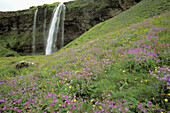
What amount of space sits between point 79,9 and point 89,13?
5.20 m

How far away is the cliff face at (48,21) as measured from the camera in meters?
33.1

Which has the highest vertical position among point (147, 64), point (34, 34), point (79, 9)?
point (79, 9)

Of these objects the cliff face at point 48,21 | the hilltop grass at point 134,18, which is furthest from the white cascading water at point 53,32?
the hilltop grass at point 134,18

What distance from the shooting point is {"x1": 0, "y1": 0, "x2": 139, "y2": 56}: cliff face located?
33062 millimetres

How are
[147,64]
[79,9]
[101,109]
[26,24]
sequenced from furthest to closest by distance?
[26,24] < [79,9] < [147,64] < [101,109]

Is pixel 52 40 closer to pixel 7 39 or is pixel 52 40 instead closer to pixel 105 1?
pixel 105 1

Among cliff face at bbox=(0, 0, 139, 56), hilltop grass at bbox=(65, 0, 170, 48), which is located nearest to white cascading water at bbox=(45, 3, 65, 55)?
cliff face at bbox=(0, 0, 139, 56)

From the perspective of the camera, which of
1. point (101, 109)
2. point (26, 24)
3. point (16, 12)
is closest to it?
point (101, 109)

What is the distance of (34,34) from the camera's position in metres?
42.1

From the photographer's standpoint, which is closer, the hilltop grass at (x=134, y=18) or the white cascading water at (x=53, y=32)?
the hilltop grass at (x=134, y=18)

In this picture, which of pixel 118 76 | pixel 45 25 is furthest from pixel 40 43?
pixel 118 76

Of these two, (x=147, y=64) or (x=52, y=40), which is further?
(x=52, y=40)

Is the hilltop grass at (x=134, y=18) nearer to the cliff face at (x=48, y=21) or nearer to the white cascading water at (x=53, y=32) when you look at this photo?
the cliff face at (x=48, y=21)

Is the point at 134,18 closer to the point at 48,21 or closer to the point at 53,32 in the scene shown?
the point at 53,32
